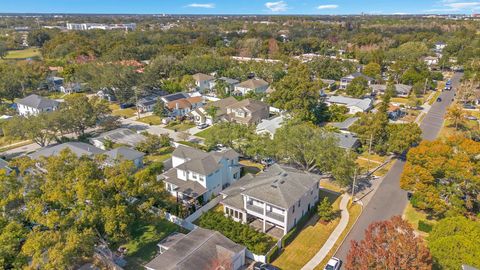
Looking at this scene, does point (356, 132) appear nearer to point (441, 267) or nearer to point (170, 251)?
point (441, 267)

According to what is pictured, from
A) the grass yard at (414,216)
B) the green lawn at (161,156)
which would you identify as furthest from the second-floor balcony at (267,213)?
the green lawn at (161,156)

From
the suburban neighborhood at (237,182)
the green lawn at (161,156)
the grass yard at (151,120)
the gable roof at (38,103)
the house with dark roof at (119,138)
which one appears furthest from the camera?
the gable roof at (38,103)

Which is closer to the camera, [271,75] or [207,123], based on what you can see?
[207,123]

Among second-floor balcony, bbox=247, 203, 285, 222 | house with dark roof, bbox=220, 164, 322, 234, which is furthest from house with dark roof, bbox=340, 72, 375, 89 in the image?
second-floor balcony, bbox=247, 203, 285, 222

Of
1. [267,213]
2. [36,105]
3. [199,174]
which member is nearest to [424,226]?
[267,213]

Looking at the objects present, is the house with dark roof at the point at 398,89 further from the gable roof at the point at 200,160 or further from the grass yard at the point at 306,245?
the grass yard at the point at 306,245

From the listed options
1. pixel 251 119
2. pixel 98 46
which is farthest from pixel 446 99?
pixel 98 46

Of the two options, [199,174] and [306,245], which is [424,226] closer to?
[306,245]
